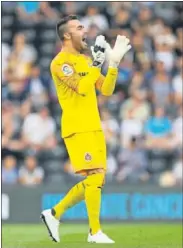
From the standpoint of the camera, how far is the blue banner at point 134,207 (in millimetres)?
15516

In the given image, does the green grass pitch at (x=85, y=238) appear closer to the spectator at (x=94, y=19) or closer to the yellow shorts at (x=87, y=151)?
the yellow shorts at (x=87, y=151)

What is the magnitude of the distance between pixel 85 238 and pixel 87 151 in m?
1.59

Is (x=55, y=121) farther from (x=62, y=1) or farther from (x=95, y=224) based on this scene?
(x=95, y=224)

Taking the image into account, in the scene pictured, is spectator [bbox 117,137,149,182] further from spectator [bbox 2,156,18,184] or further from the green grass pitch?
the green grass pitch

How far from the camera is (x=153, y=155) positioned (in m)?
17.1

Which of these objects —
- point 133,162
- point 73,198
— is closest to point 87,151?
point 73,198

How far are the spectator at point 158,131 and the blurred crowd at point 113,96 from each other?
0.06ft

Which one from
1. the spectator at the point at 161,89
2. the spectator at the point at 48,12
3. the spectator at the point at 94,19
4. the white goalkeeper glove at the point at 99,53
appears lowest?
the white goalkeeper glove at the point at 99,53

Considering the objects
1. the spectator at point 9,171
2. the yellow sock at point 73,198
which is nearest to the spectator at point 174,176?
the spectator at point 9,171

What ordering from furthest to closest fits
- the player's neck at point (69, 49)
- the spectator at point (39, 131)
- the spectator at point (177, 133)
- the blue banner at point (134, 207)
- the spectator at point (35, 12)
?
the spectator at point (35, 12) → the spectator at point (39, 131) → the spectator at point (177, 133) → the blue banner at point (134, 207) → the player's neck at point (69, 49)

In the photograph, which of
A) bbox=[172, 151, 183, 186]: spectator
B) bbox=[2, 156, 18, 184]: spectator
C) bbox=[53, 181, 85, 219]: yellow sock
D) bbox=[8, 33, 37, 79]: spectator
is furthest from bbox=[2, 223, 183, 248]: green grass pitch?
bbox=[8, 33, 37, 79]: spectator

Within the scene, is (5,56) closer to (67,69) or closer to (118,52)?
(67,69)

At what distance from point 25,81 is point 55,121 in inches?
39.1

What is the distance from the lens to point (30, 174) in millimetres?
16453
